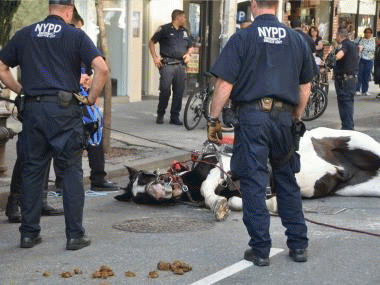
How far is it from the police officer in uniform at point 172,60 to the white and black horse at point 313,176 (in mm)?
5961

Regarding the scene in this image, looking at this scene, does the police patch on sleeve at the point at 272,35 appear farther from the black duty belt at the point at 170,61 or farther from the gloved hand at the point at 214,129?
the black duty belt at the point at 170,61

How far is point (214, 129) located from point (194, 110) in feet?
27.2

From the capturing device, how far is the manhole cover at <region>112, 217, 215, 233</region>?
7617mm

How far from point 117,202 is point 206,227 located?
156cm

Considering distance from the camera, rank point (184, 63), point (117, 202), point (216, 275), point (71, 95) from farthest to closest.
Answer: point (184, 63) < point (117, 202) < point (71, 95) < point (216, 275)

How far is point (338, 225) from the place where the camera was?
25.7 feet

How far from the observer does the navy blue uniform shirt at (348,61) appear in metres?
14.6

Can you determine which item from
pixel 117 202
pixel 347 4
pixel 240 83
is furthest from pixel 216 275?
pixel 347 4

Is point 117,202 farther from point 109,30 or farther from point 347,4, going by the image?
point 347,4

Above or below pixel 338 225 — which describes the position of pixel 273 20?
above

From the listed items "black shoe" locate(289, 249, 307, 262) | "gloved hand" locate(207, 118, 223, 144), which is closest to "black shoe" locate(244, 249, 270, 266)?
"black shoe" locate(289, 249, 307, 262)

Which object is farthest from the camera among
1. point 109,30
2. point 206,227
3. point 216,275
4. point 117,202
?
point 109,30

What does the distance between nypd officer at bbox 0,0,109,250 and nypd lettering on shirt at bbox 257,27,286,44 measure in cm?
130

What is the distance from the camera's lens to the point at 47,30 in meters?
6.82
